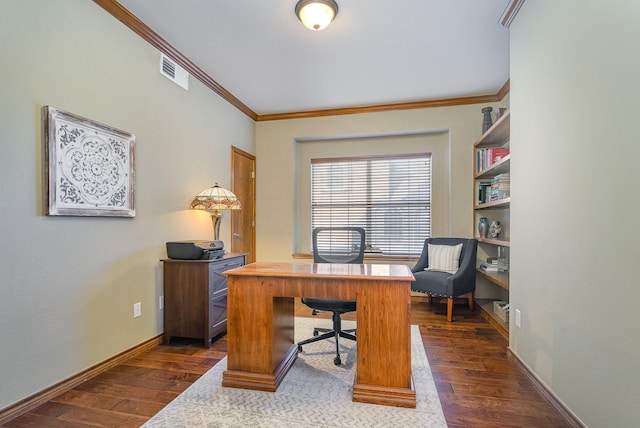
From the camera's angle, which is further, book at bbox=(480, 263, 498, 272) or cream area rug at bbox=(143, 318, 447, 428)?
book at bbox=(480, 263, 498, 272)

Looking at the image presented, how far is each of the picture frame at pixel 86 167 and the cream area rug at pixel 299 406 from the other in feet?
4.59

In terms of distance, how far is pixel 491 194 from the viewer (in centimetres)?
346

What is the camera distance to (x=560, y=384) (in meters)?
1.72

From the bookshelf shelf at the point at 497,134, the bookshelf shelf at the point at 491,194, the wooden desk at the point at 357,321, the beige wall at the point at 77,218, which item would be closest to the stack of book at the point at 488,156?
the bookshelf shelf at the point at 491,194

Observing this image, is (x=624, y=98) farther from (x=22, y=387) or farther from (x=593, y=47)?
(x=22, y=387)

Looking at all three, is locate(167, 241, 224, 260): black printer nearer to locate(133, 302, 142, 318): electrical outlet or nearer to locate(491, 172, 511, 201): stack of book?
locate(133, 302, 142, 318): electrical outlet

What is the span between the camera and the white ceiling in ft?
7.62

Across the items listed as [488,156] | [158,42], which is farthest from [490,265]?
[158,42]

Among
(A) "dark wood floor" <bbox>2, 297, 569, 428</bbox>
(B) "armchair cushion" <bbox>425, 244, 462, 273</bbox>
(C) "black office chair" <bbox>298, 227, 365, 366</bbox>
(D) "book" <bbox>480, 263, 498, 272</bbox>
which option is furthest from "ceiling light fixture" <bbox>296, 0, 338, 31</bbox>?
(D) "book" <bbox>480, 263, 498, 272</bbox>

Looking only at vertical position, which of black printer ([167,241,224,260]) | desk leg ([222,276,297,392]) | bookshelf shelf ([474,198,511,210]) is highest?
bookshelf shelf ([474,198,511,210])

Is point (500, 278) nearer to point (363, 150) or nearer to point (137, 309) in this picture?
point (363, 150)

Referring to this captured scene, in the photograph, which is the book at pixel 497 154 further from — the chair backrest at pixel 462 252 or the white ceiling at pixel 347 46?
the chair backrest at pixel 462 252

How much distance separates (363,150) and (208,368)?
3.46 meters

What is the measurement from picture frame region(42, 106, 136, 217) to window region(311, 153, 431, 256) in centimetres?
280
